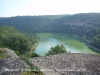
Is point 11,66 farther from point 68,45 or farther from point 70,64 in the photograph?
point 68,45

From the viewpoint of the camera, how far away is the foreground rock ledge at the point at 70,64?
12549 mm

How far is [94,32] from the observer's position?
68.1 meters

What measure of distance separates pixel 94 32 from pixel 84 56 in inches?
2148

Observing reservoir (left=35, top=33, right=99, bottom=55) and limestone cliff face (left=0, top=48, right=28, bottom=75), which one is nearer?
limestone cliff face (left=0, top=48, right=28, bottom=75)

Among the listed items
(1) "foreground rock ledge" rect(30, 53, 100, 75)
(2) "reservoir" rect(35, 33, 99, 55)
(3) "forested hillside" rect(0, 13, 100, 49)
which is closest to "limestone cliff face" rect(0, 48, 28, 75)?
(1) "foreground rock ledge" rect(30, 53, 100, 75)

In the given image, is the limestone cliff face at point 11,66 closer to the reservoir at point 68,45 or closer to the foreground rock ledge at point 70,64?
the foreground rock ledge at point 70,64

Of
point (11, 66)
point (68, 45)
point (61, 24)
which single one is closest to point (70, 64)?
point (11, 66)

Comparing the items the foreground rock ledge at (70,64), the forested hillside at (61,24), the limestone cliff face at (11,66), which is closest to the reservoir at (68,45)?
the forested hillside at (61,24)

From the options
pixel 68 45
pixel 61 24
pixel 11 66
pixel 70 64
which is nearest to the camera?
pixel 11 66

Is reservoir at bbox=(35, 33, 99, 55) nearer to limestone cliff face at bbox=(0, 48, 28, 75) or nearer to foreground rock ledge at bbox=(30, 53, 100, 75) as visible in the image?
foreground rock ledge at bbox=(30, 53, 100, 75)

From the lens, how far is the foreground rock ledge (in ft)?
41.2

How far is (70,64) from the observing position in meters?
13.9

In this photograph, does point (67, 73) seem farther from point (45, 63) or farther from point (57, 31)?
point (57, 31)

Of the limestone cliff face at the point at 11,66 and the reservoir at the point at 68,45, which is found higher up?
the limestone cliff face at the point at 11,66
